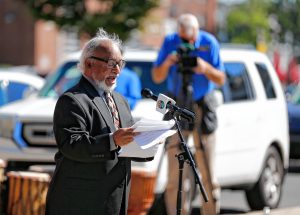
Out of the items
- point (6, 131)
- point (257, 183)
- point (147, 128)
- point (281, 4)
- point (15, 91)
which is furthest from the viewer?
point (281, 4)

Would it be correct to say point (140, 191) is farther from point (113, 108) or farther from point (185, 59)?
point (113, 108)

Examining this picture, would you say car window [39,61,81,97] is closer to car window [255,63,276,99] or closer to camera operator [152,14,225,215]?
camera operator [152,14,225,215]

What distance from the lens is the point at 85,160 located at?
5.51 m

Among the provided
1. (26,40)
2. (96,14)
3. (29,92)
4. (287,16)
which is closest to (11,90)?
(29,92)

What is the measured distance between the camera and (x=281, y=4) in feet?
283

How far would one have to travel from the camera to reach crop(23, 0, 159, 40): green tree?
39.1 m

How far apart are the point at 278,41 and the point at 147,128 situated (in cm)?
8463

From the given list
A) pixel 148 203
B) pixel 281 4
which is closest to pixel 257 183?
pixel 148 203

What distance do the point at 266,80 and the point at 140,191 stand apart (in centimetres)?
335

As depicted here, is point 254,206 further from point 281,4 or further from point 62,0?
point 281,4

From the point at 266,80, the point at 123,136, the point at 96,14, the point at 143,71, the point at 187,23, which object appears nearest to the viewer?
the point at 123,136

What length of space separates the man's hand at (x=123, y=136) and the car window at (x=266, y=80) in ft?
21.6

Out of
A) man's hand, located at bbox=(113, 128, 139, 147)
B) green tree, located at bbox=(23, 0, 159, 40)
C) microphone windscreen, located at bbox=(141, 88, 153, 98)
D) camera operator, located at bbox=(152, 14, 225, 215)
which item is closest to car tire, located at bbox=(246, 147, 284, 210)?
camera operator, located at bbox=(152, 14, 225, 215)

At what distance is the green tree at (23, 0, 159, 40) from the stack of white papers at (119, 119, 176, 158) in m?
33.4
